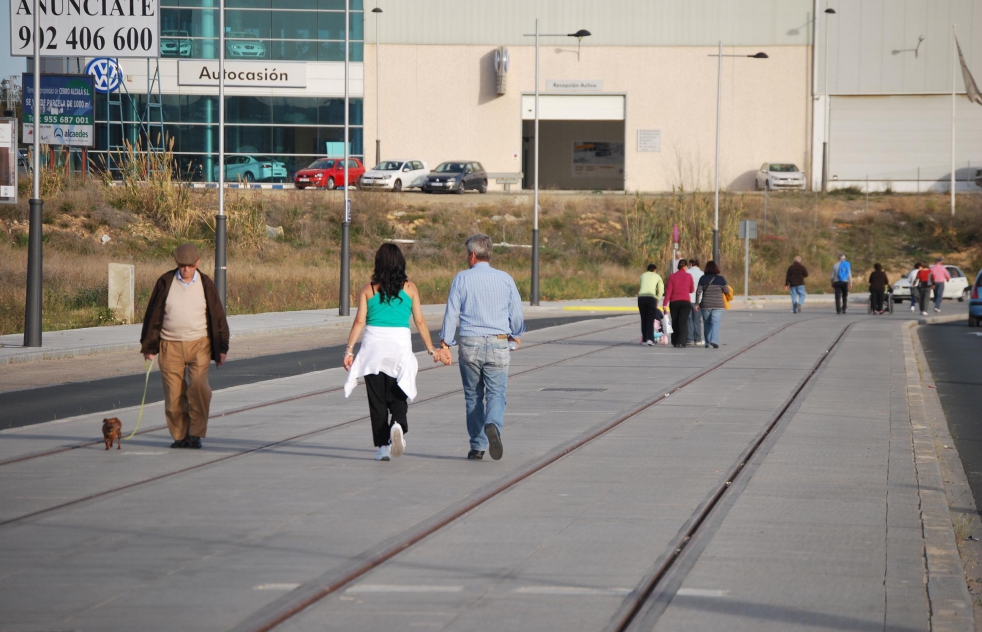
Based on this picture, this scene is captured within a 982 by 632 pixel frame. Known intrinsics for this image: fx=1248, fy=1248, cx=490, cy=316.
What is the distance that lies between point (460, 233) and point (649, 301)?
29.4 meters

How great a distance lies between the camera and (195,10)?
60.6 m

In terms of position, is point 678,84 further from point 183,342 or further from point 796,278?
point 183,342

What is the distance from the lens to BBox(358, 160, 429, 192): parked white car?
55719 millimetres

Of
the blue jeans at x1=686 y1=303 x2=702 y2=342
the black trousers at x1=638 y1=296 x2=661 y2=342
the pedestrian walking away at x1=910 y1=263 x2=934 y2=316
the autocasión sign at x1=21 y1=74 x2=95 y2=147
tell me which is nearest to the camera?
the black trousers at x1=638 y1=296 x2=661 y2=342

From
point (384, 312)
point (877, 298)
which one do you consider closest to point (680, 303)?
point (384, 312)

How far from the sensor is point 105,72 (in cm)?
5459

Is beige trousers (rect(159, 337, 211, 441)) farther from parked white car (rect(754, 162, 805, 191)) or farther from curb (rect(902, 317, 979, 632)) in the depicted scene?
parked white car (rect(754, 162, 805, 191))

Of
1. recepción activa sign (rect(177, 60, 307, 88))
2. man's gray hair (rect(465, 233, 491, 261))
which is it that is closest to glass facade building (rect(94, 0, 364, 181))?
recepción activa sign (rect(177, 60, 307, 88))

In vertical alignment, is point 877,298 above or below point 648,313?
below

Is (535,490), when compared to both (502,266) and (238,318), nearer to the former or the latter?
(238,318)

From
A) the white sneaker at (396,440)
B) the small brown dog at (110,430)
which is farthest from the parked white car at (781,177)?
the small brown dog at (110,430)

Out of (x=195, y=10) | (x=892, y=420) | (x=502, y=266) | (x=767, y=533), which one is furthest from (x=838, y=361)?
(x=195, y=10)

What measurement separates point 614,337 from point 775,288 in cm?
2579

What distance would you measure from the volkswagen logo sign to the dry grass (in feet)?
26.4
